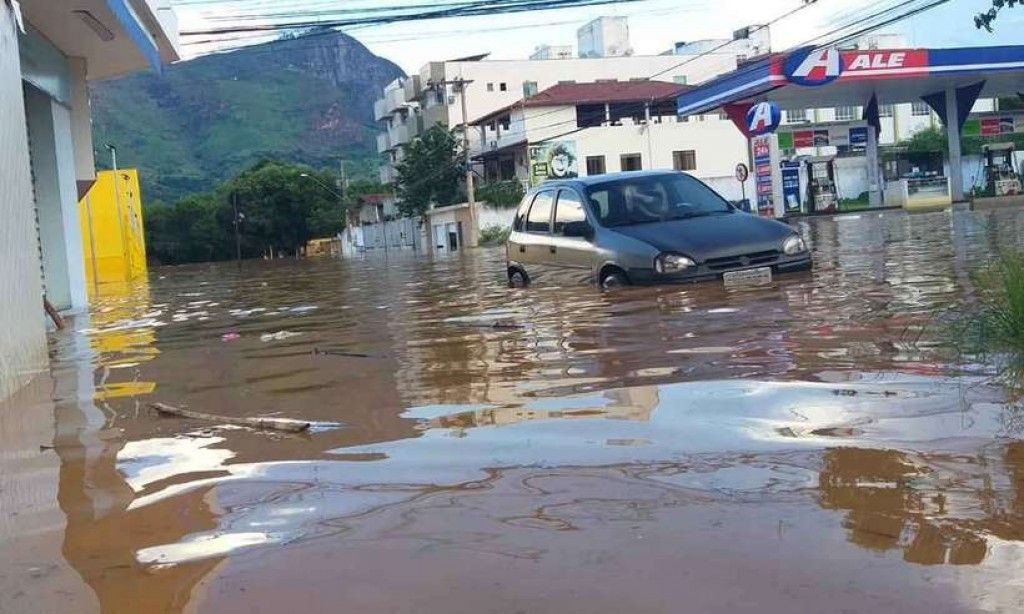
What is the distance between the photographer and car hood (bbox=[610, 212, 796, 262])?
9.38 metres

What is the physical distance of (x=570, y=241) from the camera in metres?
10.6

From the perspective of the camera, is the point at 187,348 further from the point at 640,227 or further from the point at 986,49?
the point at 986,49

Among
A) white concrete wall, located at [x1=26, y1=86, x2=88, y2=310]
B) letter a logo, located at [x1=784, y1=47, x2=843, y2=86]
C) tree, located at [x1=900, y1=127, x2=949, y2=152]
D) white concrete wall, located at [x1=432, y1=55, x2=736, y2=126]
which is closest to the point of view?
white concrete wall, located at [x1=26, y1=86, x2=88, y2=310]

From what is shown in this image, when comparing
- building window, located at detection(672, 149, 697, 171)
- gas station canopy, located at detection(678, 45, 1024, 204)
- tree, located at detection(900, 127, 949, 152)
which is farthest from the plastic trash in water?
tree, located at detection(900, 127, 949, 152)

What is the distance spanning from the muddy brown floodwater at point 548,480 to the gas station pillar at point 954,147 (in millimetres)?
35580

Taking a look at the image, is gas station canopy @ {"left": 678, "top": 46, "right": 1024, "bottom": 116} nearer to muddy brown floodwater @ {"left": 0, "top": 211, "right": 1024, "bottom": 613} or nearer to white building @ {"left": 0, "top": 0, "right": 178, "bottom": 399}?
white building @ {"left": 0, "top": 0, "right": 178, "bottom": 399}

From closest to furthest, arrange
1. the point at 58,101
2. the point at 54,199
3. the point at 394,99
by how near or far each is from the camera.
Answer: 1. the point at 54,199
2. the point at 58,101
3. the point at 394,99

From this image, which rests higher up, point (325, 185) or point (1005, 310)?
point (325, 185)

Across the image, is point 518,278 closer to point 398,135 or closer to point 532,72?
point 532,72

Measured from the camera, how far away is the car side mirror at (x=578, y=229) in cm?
1023

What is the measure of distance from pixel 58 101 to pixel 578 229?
8742mm

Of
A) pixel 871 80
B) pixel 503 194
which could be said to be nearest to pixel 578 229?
pixel 871 80

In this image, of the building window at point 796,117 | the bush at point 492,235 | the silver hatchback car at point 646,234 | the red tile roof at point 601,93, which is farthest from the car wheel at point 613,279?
the building window at point 796,117

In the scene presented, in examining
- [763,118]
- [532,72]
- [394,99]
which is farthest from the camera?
[394,99]
